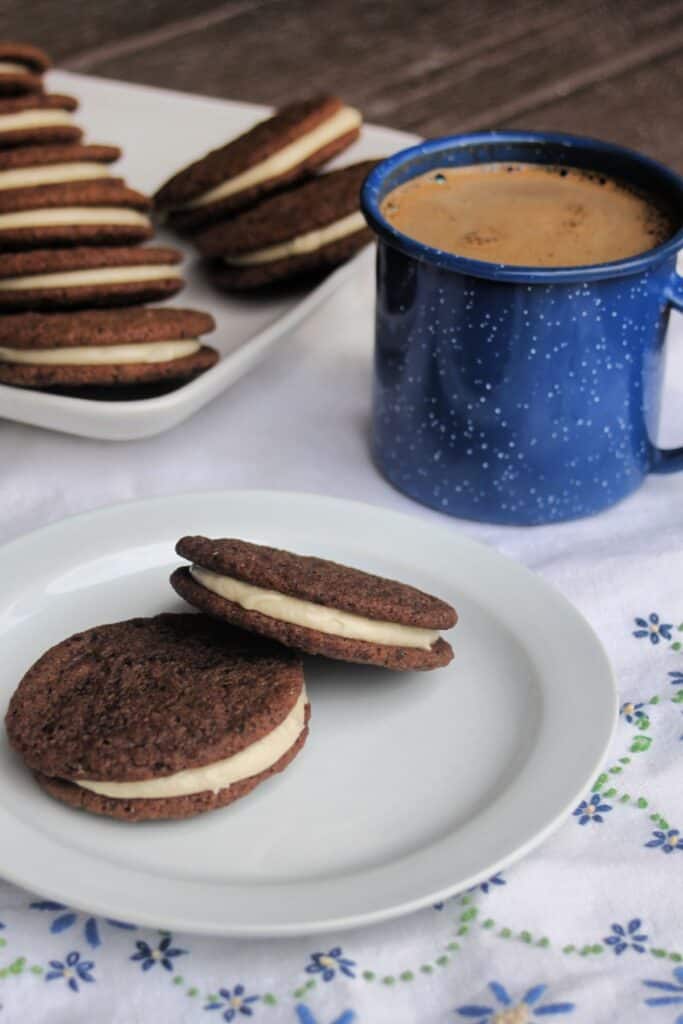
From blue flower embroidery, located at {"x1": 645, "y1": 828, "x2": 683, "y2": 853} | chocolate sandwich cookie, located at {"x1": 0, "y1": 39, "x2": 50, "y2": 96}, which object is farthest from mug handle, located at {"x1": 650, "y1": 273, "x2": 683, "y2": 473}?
chocolate sandwich cookie, located at {"x1": 0, "y1": 39, "x2": 50, "y2": 96}

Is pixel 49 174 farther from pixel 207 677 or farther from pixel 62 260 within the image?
pixel 207 677

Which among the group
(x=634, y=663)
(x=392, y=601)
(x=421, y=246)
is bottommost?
(x=634, y=663)

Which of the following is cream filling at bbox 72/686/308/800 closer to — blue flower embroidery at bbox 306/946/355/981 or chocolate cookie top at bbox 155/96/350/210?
blue flower embroidery at bbox 306/946/355/981

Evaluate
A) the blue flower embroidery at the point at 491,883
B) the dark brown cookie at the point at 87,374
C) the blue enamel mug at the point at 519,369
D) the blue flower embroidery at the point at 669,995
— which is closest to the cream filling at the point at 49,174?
the dark brown cookie at the point at 87,374

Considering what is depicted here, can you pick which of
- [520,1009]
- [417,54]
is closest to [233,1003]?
[520,1009]

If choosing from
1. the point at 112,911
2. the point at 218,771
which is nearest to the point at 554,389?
the point at 218,771

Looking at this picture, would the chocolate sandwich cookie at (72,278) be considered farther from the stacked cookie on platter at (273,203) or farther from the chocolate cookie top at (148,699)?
the chocolate cookie top at (148,699)

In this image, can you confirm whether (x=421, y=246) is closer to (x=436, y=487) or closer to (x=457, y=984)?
(x=436, y=487)
